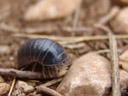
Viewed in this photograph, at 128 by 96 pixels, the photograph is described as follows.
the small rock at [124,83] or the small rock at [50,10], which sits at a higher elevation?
the small rock at [50,10]

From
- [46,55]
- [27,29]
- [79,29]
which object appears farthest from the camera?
[27,29]

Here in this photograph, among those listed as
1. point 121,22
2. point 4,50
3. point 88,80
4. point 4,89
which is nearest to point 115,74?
point 88,80

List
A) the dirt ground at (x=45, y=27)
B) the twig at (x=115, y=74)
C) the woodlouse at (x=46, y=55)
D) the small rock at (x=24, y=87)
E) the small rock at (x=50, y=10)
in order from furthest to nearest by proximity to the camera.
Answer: the small rock at (x=50, y=10), the dirt ground at (x=45, y=27), the woodlouse at (x=46, y=55), the small rock at (x=24, y=87), the twig at (x=115, y=74)

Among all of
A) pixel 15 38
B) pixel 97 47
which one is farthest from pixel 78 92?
pixel 15 38

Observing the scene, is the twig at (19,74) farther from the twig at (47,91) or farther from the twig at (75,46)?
the twig at (75,46)

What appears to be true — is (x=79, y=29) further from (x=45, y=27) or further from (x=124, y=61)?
(x=124, y=61)

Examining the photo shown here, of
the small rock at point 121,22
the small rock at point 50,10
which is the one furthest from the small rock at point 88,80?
the small rock at point 50,10

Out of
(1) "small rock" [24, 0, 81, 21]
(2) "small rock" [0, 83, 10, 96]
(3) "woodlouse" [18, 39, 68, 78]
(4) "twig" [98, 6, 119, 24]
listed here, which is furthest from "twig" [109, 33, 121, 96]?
(1) "small rock" [24, 0, 81, 21]

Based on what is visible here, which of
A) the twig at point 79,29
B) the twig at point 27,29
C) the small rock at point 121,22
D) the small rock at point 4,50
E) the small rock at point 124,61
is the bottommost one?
the small rock at point 4,50
